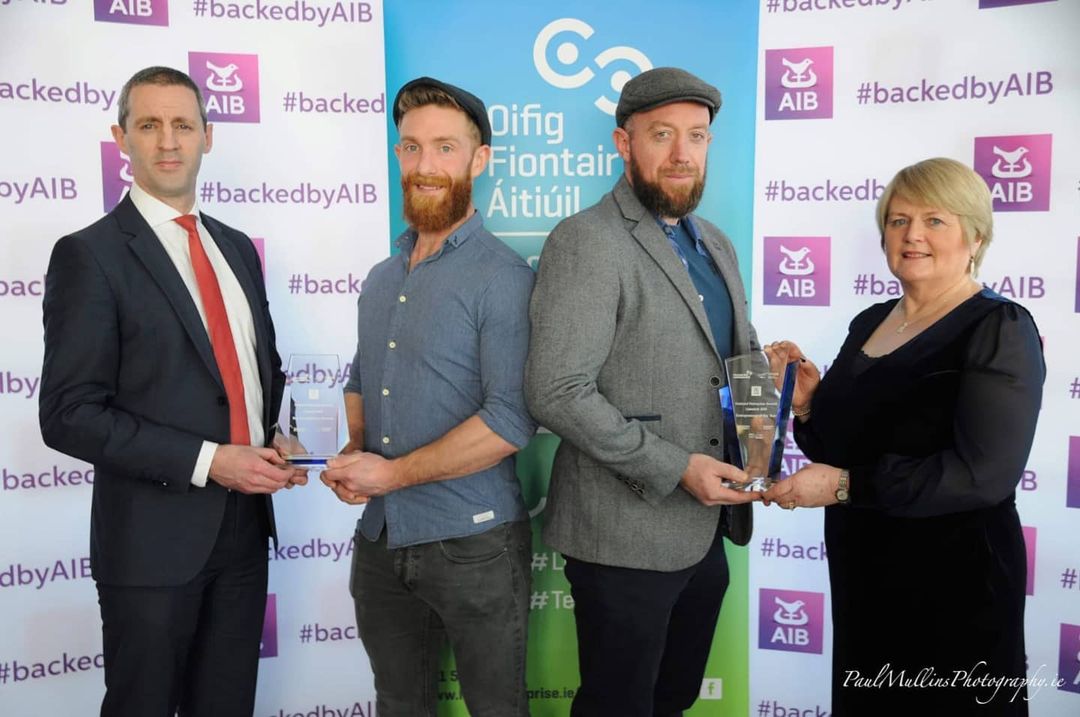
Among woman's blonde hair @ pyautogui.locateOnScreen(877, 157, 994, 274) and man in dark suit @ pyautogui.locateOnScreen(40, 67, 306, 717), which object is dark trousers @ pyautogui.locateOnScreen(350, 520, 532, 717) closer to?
man in dark suit @ pyautogui.locateOnScreen(40, 67, 306, 717)

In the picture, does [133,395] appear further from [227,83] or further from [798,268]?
[798,268]

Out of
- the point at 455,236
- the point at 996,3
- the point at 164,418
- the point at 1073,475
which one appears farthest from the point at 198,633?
the point at 996,3

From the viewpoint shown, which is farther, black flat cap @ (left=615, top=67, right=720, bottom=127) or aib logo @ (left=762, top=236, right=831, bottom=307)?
aib logo @ (left=762, top=236, right=831, bottom=307)

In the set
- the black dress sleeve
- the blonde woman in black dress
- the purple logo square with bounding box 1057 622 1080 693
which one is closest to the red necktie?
the blonde woman in black dress

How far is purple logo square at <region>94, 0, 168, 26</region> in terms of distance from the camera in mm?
2750

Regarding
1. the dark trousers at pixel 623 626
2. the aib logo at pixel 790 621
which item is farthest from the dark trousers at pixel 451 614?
the aib logo at pixel 790 621

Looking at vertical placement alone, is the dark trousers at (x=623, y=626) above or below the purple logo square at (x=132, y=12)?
below

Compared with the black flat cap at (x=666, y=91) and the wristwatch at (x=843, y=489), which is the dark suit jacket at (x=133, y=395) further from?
the wristwatch at (x=843, y=489)

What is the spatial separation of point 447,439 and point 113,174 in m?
1.80

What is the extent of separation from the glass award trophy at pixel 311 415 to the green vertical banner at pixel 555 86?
0.91 metres

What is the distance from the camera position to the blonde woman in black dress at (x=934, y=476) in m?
1.82

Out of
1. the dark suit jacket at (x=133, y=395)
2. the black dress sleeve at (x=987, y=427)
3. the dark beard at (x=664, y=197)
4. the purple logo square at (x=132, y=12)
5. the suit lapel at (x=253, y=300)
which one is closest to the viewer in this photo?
the black dress sleeve at (x=987, y=427)

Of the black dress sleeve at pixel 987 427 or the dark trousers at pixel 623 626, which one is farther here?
the dark trousers at pixel 623 626

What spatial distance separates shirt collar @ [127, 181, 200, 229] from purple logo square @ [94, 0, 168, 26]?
3.38 ft
